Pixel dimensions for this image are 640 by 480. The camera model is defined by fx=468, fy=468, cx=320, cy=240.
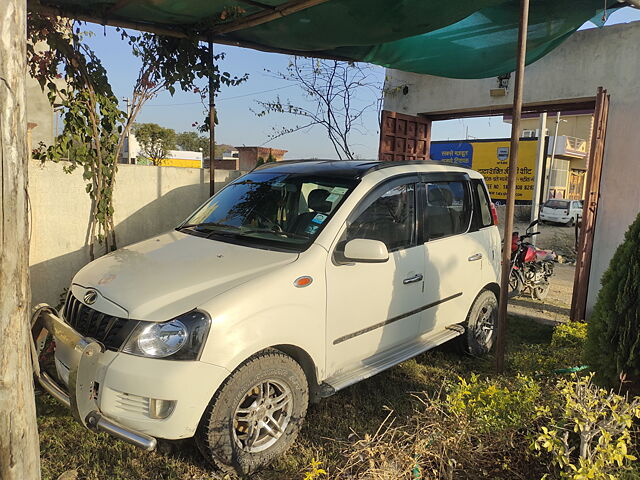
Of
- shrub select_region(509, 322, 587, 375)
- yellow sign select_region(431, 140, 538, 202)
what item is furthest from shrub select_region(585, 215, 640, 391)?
yellow sign select_region(431, 140, 538, 202)

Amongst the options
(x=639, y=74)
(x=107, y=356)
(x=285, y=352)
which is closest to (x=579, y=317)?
(x=639, y=74)

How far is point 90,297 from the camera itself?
2.85m

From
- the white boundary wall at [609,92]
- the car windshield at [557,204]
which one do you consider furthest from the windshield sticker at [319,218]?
the car windshield at [557,204]

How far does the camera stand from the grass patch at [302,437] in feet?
9.06

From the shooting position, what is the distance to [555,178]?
3144 cm

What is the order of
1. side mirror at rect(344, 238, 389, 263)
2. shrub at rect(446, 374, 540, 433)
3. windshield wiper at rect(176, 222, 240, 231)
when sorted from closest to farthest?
shrub at rect(446, 374, 540, 433) < side mirror at rect(344, 238, 389, 263) < windshield wiper at rect(176, 222, 240, 231)

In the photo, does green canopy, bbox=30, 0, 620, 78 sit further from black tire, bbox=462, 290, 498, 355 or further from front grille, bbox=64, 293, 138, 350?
front grille, bbox=64, 293, 138, 350

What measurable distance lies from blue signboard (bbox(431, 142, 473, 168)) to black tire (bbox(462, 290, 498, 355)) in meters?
11.3

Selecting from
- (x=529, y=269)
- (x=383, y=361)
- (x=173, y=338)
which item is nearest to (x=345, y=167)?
(x=383, y=361)

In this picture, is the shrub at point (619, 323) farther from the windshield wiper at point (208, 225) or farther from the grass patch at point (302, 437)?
the windshield wiper at point (208, 225)

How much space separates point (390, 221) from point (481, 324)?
5.89 feet

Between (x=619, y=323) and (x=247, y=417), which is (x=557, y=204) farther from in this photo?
(x=247, y=417)

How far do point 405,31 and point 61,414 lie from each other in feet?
15.0

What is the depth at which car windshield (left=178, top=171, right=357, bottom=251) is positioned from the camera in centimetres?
334
